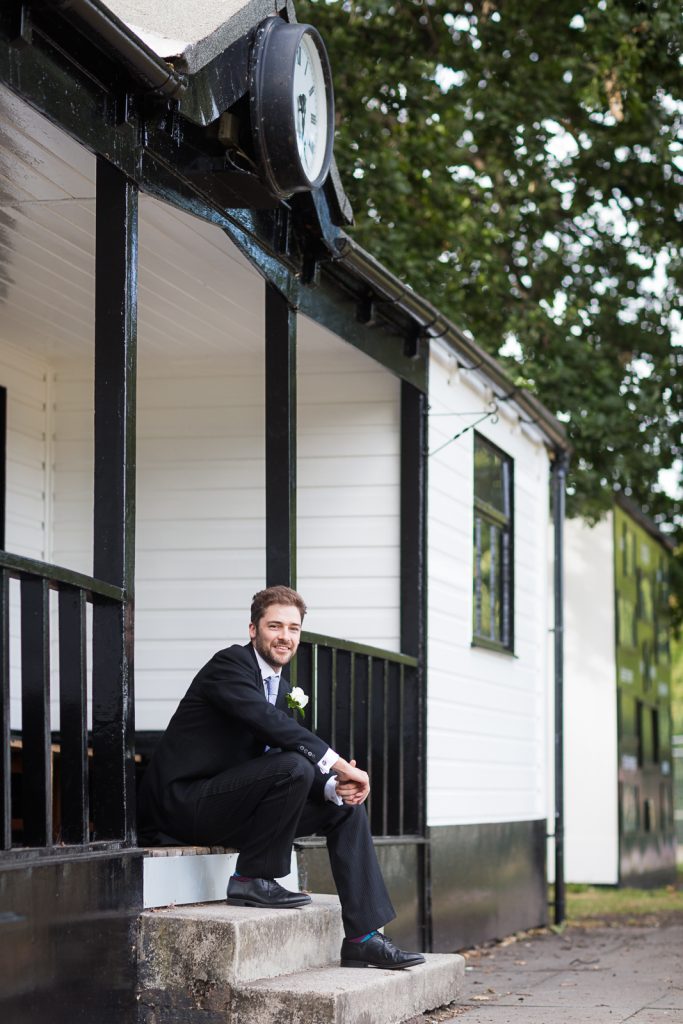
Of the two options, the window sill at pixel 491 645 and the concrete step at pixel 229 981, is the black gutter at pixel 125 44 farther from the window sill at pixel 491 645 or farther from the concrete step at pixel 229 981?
the window sill at pixel 491 645

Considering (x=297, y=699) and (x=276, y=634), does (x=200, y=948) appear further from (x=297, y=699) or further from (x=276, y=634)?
(x=276, y=634)

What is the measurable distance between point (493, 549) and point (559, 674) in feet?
6.09

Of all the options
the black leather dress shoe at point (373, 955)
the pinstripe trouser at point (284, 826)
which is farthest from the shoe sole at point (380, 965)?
the pinstripe trouser at point (284, 826)

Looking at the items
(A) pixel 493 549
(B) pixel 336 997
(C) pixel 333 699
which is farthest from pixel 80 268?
(A) pixel 493 549

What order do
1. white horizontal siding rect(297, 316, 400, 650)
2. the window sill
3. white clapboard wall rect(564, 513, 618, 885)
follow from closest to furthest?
white horizontal siding rect(297, 316, 400, 650), the window sill, white clapboard wall rect(564, 513, 618, 885)

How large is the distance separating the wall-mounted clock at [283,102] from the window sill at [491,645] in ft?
14.7

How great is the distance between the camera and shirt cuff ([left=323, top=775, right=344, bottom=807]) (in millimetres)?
6516

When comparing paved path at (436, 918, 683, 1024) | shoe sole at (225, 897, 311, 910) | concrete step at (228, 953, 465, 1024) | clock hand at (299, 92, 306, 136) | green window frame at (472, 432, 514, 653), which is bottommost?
paved path at (436, 918, 683, 1024)

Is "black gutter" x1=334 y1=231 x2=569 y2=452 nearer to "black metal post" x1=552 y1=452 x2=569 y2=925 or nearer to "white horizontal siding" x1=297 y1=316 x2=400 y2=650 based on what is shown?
"white horizontal siding" x1=297 y1=316 x2=400 y2=650

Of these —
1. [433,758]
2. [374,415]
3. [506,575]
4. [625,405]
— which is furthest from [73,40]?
[625,405]

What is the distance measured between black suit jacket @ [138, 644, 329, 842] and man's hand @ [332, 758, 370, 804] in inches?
2.9

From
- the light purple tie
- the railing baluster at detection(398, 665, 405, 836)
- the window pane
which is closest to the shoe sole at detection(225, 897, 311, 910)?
the light purple tie

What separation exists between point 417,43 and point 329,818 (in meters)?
11.6

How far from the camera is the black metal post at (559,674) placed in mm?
12820
